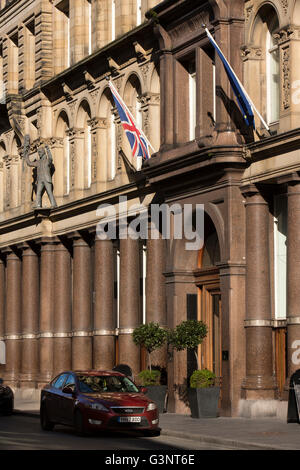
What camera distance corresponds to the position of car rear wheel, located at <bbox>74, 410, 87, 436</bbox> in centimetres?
2830

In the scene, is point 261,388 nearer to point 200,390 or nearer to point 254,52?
point 200,390

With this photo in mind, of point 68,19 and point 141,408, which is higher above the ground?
point 68,19

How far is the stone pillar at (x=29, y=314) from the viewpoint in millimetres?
51750

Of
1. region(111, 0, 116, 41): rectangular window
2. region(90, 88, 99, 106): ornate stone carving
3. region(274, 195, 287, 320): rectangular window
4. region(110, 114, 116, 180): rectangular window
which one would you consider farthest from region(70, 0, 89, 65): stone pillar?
region(274, 195, 287, 320): rectangular window

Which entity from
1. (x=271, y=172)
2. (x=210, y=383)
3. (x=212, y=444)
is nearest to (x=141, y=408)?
(x=212, y=444)

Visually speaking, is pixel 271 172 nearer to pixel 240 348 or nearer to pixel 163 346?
pixel 240 348

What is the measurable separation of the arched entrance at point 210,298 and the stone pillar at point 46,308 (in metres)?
13.4

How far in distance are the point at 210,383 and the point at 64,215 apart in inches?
658

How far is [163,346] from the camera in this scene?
38844mm

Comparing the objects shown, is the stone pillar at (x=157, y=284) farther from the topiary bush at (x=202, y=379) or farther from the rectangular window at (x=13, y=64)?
the rectangular window at (x=13, y=64)

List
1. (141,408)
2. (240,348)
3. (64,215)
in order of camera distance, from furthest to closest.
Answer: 1. (64,215)
2. (240,348)
3. (141,408)

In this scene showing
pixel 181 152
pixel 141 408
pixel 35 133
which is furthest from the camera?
pixel 35 133

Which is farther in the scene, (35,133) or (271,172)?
(35,133)

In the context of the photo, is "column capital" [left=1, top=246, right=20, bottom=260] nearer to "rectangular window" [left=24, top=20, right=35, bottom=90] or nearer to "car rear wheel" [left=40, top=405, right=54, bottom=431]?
"rectangular window" [left=24, top=20, right=35, bottom=90]
